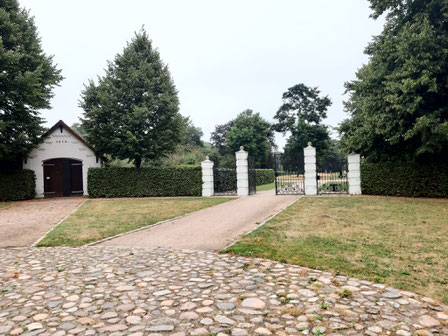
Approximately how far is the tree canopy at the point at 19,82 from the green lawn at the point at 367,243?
16.8 m

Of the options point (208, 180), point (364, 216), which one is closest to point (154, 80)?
point (208, 180)

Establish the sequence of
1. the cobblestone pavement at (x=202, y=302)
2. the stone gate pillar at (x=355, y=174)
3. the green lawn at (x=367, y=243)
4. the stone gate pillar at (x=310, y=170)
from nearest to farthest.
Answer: the cobblestone pavement at (x=202, y=302) → the green lawn at (x=367, y=243) → the stone gate pillar at (x=355, y=174) → the stone gate pillar at (x=310, y=170)

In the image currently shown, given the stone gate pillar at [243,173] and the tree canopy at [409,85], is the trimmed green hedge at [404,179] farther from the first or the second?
the stone gate pillar at [243,173]

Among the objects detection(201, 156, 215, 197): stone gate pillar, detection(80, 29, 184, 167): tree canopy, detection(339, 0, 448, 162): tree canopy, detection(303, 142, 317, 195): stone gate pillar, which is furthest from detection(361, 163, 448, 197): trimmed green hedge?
detection(80, 29, 184, 167): tree canopy

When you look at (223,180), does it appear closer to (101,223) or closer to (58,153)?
(101,223)

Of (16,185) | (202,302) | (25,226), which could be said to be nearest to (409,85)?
(202,302)

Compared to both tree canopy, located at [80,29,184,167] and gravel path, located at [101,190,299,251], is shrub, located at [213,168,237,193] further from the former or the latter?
gravel path, located at [101,190,299,251]

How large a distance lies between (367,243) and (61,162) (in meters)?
22.1

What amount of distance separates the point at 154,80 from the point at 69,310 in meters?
18.8

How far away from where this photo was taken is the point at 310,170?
1712cm

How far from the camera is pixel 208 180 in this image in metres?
19.0

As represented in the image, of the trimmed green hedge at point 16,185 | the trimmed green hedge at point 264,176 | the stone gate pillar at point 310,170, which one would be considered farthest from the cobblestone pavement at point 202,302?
the trimmed green hedge at point 264,176

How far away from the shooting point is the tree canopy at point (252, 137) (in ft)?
186

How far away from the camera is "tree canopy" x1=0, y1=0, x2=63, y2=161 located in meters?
18.1
